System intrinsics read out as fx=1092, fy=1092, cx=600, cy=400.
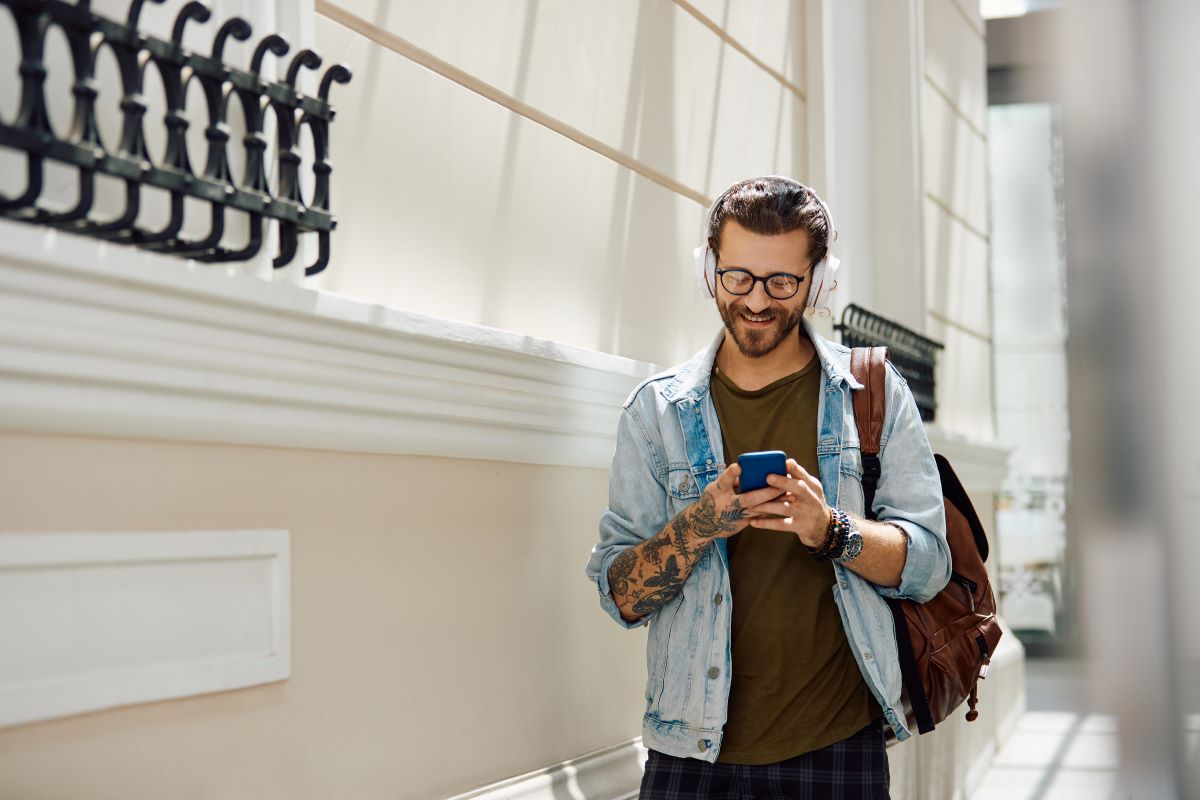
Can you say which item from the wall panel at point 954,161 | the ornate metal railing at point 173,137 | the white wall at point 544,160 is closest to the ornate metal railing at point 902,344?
the white wall at point 544,160

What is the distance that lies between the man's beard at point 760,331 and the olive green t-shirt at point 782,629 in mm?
83

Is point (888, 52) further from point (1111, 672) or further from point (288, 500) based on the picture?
point (288, 500)

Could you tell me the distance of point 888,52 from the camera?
4312mm

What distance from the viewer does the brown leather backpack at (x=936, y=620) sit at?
1.79m

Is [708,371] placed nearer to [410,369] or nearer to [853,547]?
[853,547]

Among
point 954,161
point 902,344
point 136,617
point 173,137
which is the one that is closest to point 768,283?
point 173,137

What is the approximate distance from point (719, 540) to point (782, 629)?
0.18 metres

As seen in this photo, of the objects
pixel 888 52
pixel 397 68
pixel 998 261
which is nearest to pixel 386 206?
pixel 397 68

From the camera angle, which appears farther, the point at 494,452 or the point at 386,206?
the point at 494,452

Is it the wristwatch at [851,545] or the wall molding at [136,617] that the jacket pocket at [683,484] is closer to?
the wristwatch at [851,545]

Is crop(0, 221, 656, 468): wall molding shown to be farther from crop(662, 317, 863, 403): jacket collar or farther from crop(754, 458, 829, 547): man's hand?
crop(754, 458, 829, 547): man's hand

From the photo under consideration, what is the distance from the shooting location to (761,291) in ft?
5.74

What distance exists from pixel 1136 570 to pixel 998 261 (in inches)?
196

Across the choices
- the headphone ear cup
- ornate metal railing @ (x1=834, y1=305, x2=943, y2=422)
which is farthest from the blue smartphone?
ornate metal railing @ (x1=834, y1=305, x2=943, y2=422)
